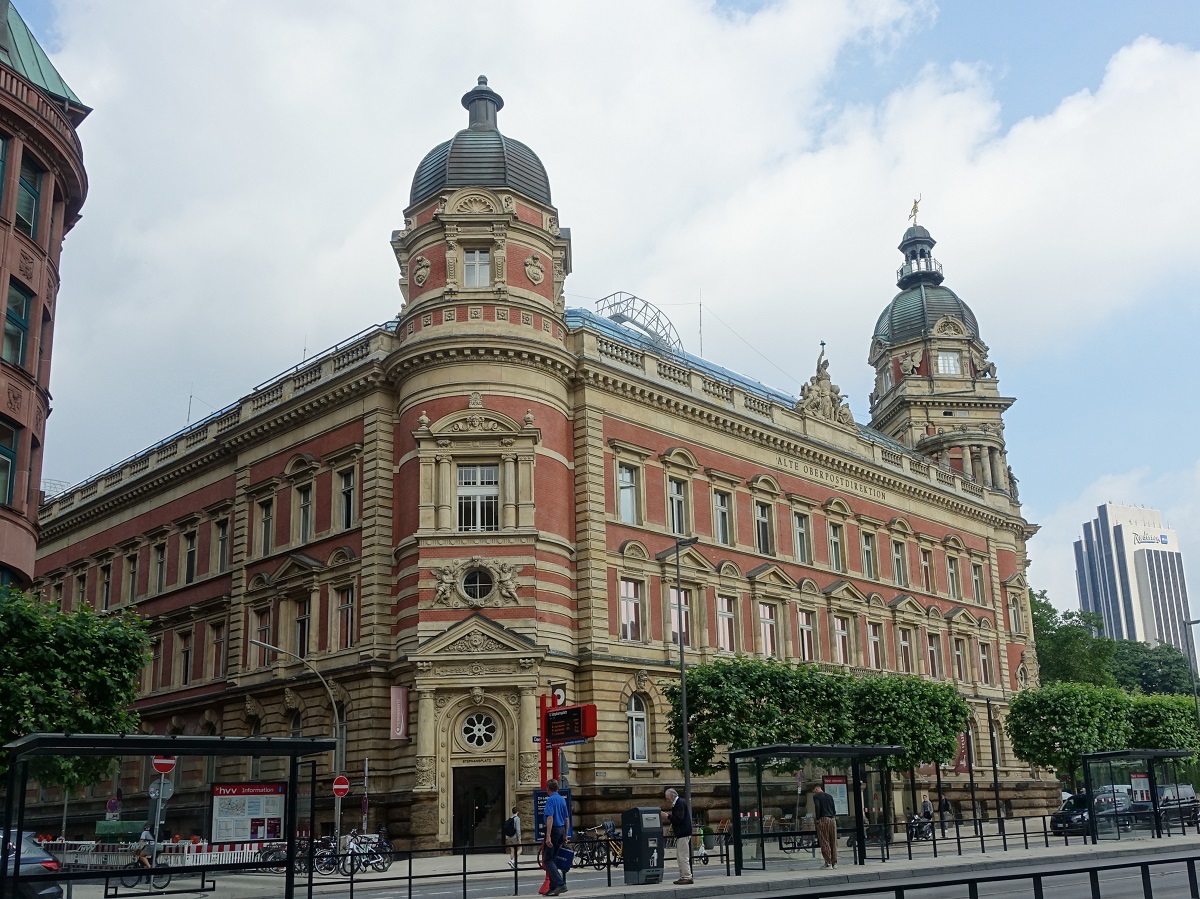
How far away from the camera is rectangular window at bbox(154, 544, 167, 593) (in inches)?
2191

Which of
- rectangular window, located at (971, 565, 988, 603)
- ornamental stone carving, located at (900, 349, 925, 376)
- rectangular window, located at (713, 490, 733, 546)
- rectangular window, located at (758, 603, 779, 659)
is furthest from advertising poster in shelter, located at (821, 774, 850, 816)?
ornamental stone carving, located at (900, 349, 925, 376)

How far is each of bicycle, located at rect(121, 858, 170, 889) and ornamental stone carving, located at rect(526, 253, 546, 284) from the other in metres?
29.5

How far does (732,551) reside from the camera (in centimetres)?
5044

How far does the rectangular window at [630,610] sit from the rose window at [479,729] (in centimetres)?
666

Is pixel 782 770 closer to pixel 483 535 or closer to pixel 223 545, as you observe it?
pixel 483 535

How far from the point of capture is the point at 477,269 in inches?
1768

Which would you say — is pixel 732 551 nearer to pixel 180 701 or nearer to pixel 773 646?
pixel 773 646

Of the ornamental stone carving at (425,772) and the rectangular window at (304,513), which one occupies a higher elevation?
the rectangular window at (304,513)

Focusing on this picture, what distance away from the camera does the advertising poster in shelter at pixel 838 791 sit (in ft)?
95.9

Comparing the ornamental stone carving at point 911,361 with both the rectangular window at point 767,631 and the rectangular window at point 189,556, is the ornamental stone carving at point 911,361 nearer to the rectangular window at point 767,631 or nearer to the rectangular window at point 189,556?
the rectangular window at point 767,631

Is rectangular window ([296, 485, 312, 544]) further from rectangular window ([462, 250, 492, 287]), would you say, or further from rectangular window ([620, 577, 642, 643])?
rectangular window ([620, 577, 642, 643])

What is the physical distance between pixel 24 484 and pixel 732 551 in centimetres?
2774

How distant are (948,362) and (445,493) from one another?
157ft

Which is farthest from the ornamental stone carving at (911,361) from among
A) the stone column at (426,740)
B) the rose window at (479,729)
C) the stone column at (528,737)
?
the stone column at (426,740)
